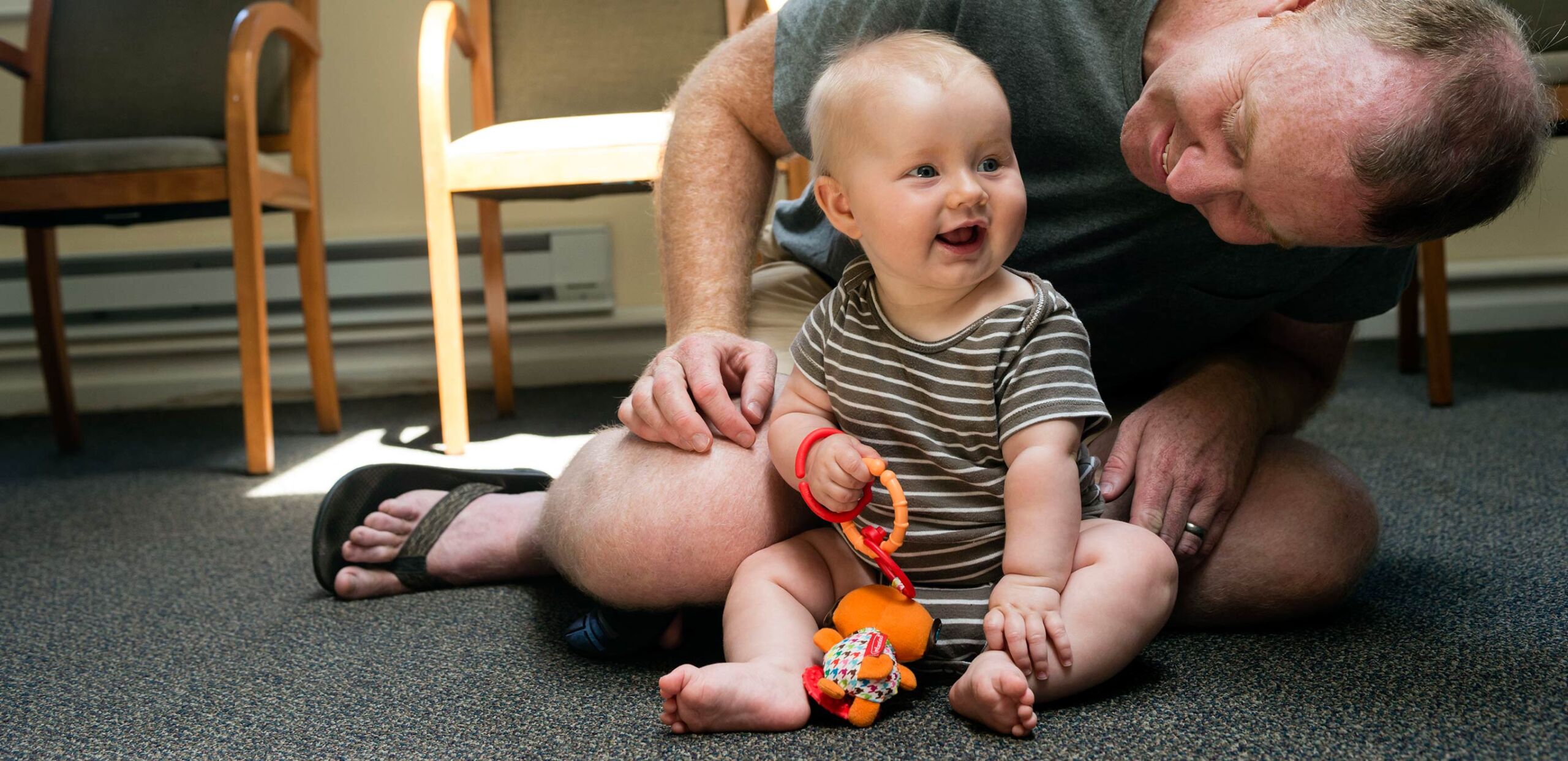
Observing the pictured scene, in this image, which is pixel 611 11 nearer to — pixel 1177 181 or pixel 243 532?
pixel 243 532

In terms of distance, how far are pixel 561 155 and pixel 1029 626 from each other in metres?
1.23

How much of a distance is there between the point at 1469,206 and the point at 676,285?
610 millimetres

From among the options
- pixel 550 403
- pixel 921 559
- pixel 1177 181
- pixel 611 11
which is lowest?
pixel 550 403

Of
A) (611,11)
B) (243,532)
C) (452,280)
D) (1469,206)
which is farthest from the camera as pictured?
(611,11)

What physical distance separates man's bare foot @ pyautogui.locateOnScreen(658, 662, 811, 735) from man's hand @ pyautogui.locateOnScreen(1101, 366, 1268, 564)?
1.04ft

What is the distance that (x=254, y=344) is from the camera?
181 centimetres

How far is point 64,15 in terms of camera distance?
2201 millimetres

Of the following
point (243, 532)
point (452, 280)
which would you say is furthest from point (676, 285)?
point (452, 280)

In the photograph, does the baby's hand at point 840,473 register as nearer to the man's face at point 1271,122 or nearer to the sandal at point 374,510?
the man's face at point 1271,122

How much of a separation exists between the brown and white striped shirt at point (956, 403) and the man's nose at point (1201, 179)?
0.11 meters

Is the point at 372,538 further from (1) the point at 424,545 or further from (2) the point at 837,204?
(2) the point at 837,204

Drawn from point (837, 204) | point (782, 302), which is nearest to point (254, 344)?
point (782, 302)

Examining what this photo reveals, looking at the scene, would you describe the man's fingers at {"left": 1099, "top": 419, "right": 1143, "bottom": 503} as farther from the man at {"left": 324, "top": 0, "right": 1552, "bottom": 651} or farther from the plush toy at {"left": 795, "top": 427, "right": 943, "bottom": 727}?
the plush toy at {"left": 795, "top": 427, "right": 943, "bottom": 727}

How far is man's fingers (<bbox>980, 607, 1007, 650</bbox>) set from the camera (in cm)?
69
